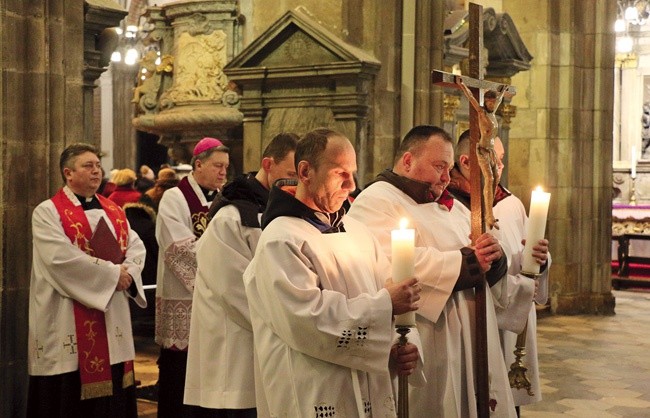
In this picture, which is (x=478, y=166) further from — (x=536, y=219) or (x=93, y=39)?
(x=93, y=39)

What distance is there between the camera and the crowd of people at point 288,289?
3.41 metres

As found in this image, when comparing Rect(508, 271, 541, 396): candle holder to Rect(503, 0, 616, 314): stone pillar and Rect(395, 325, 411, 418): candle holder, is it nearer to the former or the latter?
Rect(395, 325, 411, 418): candle holder

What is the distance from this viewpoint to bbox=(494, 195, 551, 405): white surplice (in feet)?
15.8

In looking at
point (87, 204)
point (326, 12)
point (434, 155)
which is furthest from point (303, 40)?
point (434, 155)

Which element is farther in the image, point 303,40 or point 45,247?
point 303,40

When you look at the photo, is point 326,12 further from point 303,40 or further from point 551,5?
point 551,5

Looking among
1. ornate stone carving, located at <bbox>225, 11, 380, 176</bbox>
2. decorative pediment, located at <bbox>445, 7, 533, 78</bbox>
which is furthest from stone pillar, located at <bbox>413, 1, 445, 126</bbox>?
decorative pediment, located at <bbox>445, 7, 533, 78</bbox>

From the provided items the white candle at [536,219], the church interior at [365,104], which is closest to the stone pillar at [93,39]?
the church interior at [365,104]

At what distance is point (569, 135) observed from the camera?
12.7 meters

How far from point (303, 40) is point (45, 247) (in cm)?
349

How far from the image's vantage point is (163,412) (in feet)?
20.1

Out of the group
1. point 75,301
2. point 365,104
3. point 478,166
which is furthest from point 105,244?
point 365,104

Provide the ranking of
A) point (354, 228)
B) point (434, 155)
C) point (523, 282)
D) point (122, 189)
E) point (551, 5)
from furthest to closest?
point (551, 5), point (122, 189), point (523, 282), point (434, 155), point (354, 228)

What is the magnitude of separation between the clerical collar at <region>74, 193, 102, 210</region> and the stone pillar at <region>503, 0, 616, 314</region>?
751cm
